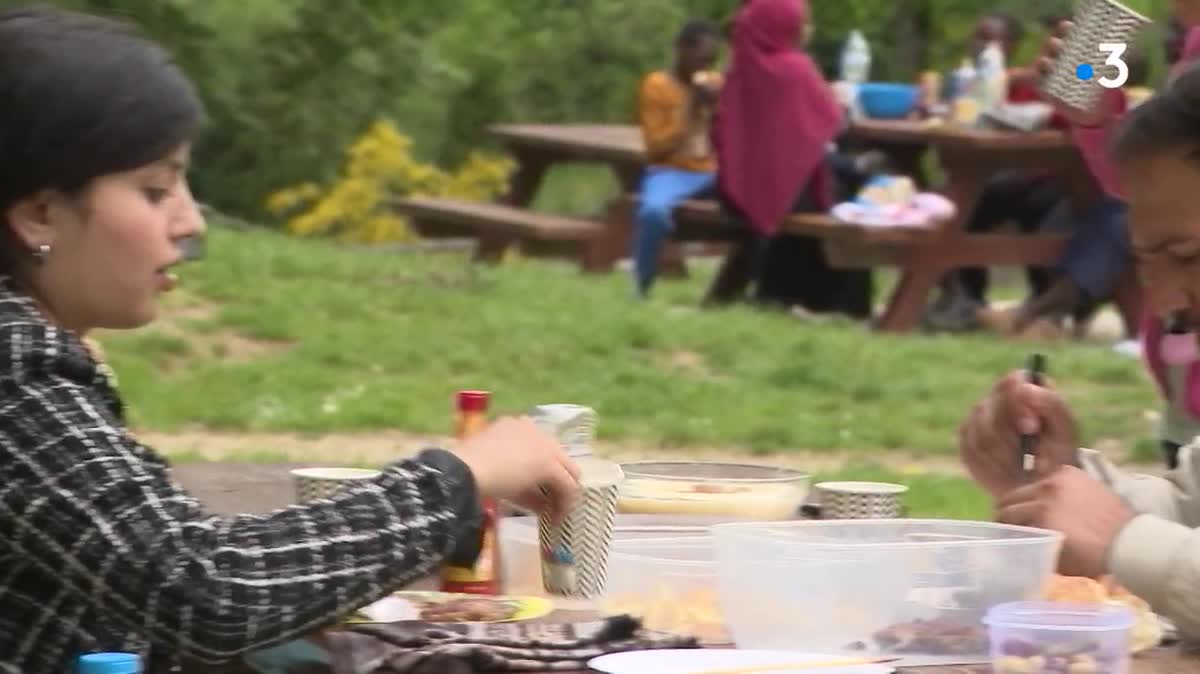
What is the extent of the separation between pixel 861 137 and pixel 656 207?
1.21 m

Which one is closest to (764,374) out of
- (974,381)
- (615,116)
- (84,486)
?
(974,381)

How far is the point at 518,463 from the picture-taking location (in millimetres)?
2076

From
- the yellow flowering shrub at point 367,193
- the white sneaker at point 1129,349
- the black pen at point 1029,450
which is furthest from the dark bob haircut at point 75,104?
the yellow flowering shrub at point 367,193

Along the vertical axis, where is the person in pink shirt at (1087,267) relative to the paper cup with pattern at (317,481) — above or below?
below

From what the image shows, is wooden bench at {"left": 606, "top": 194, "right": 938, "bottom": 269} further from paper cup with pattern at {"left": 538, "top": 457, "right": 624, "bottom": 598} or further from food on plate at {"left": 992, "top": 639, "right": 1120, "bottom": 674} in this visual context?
food on plate at {"left": 992, "top": 639, "right": 1120, "bottom": 674}

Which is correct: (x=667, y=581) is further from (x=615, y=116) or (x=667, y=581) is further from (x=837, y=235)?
(x=615, y=116)

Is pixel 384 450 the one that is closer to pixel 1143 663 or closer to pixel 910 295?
pixel 910 295

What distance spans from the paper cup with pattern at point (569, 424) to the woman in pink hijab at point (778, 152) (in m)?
7.99

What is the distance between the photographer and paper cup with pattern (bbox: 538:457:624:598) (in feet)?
7.36

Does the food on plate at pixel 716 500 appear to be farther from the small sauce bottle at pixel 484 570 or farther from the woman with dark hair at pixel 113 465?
the woman with dark hair at pixel 113 465

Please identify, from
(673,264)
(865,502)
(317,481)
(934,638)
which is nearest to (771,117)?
(673,264)

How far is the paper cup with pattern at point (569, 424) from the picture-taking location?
2.46 metres

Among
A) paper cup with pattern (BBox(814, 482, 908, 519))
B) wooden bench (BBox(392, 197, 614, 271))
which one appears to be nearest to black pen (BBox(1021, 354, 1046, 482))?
paper cup with pattern (BBox(814, 482, 908, 519))

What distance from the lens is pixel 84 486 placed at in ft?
5.87
